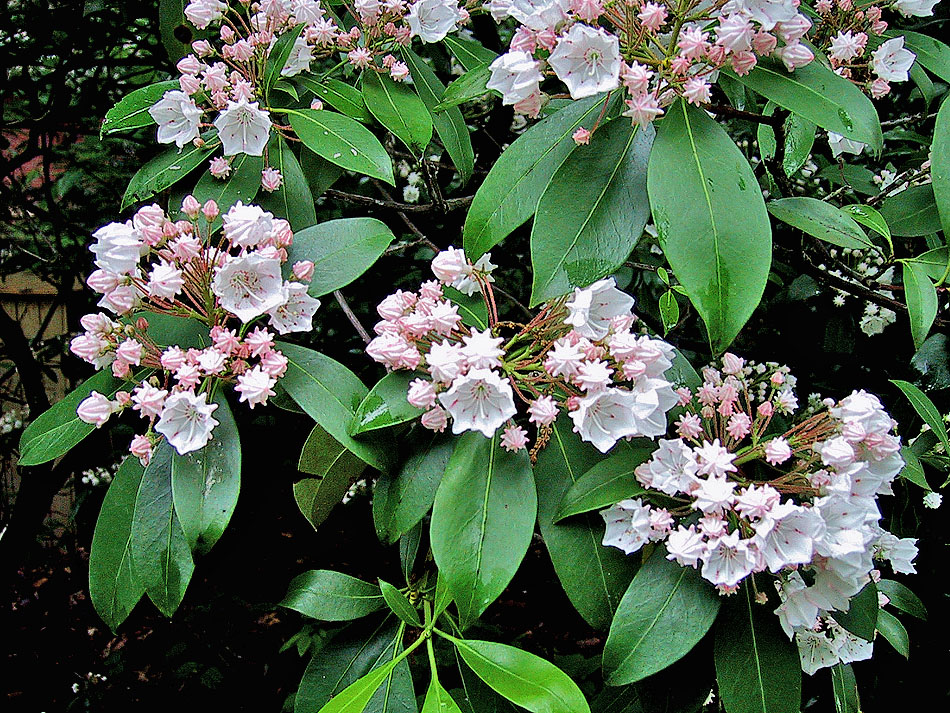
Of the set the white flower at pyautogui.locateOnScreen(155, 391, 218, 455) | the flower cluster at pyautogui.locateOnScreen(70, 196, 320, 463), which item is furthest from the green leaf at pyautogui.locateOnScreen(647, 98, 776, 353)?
the white flower at pyautogui.locateOnScreen(155, 391, 218, 455)

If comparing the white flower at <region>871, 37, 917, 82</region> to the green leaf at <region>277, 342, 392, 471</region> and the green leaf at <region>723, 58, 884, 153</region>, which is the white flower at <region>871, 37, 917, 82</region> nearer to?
the green leaf at <region>723, 58, 884, 153</region>

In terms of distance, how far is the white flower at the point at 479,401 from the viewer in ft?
3.11

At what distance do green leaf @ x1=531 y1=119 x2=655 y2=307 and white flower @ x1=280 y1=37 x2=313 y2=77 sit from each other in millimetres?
588

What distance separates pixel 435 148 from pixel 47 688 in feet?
7.22

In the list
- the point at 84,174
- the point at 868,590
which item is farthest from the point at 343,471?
the point at 84,174

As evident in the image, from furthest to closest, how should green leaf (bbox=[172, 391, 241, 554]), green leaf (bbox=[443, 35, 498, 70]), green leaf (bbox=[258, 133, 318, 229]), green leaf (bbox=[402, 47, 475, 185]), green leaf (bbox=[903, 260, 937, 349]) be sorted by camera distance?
1. green leaf (bbox=[443, 35, 498, 70])
2. green leaf (bbox=[402, 47, 475, 185])
3. green leaf (bbox=[258, 133, 318, 229])
4. green leaf (bbox=[903, 260, 937, 349])
5. green leaf (bbox=[172, 391, 241, 554])

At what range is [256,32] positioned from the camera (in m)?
1.37

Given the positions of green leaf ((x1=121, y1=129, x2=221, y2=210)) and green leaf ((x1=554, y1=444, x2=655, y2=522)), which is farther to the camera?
green leaf ((x1=121, y1=129, x2=221, y2=210))

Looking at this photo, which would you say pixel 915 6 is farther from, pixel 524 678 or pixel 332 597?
pixel 332 597

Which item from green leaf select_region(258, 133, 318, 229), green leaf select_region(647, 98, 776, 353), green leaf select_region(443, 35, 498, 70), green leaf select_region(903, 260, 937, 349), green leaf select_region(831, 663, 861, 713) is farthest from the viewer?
green leaf select_region(443, 35, 498, 70)

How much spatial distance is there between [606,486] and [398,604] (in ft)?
1.27

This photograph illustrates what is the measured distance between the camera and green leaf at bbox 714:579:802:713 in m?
0.99

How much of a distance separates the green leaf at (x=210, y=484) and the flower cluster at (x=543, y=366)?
24cm

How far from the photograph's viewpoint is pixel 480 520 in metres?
1.00
